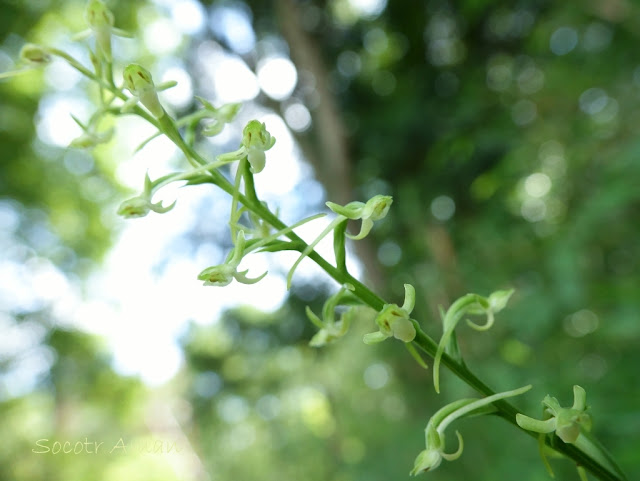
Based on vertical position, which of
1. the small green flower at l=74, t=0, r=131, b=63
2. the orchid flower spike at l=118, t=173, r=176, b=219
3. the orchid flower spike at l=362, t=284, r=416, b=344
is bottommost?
the orchid flower spike at l=362, t=284, r=416, b=344

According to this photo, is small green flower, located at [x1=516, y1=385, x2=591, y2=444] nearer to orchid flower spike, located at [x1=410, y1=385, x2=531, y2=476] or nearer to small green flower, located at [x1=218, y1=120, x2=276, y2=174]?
orchid flower spike, located at [x1=410, y1=385, x2=531, y2=476]

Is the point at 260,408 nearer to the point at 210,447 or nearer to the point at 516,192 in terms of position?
the point at 210,447

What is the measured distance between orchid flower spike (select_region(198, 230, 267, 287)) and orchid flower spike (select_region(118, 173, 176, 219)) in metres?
0.05

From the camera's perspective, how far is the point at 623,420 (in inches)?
28.2

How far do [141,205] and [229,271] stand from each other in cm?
7

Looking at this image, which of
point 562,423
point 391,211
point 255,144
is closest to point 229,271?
point 255,144

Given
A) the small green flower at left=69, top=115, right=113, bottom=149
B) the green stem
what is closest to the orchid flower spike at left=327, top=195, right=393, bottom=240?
the green stem

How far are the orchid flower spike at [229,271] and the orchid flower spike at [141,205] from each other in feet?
0.17

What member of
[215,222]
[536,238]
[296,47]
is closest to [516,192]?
[536,238]

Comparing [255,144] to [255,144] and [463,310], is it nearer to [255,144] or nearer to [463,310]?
[255,144]

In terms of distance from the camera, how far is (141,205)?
292mm

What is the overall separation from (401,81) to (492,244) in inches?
26.3

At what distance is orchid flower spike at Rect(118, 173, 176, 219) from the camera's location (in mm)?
291

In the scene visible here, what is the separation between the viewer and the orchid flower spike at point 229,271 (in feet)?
0.85
